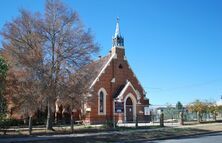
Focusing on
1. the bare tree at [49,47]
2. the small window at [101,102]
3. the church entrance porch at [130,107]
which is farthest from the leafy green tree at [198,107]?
the bare tree at [49,47]

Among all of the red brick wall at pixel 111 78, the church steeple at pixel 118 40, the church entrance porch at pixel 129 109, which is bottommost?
the church entrance porch at pixel 129 109

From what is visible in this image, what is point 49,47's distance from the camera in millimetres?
31781

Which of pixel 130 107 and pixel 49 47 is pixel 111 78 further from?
pixel 49 47

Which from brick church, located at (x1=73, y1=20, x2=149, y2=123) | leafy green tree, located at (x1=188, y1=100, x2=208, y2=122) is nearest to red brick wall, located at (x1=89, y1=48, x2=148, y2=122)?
brick church, located at (x1=73, y1=20, x2=149, y2=123)

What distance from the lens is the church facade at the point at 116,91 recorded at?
47500 mm

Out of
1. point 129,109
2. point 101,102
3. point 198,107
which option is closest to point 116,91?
point 101,102

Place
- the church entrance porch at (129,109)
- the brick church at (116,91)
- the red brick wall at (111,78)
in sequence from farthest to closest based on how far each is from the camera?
the church entrance porch at (129,109) < the red brick wall at (111,78) < the brick church at (116,91)

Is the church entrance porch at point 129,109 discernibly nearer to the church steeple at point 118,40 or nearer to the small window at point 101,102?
the small window at point 101,102

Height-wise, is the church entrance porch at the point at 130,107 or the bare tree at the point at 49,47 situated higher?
the bare tree at the point at 49,47

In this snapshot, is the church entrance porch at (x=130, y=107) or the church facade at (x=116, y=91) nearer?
the church facade at (x=116, y=91)

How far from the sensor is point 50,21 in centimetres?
3198

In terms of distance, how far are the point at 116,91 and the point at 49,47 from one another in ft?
65.6

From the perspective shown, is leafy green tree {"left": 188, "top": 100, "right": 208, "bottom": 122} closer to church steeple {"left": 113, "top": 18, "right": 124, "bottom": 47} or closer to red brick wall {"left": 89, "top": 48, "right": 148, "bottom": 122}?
red brick wall {"left": 89, "top": 48, "right": 148, "bottom": 122}

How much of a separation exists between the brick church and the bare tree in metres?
14.4
